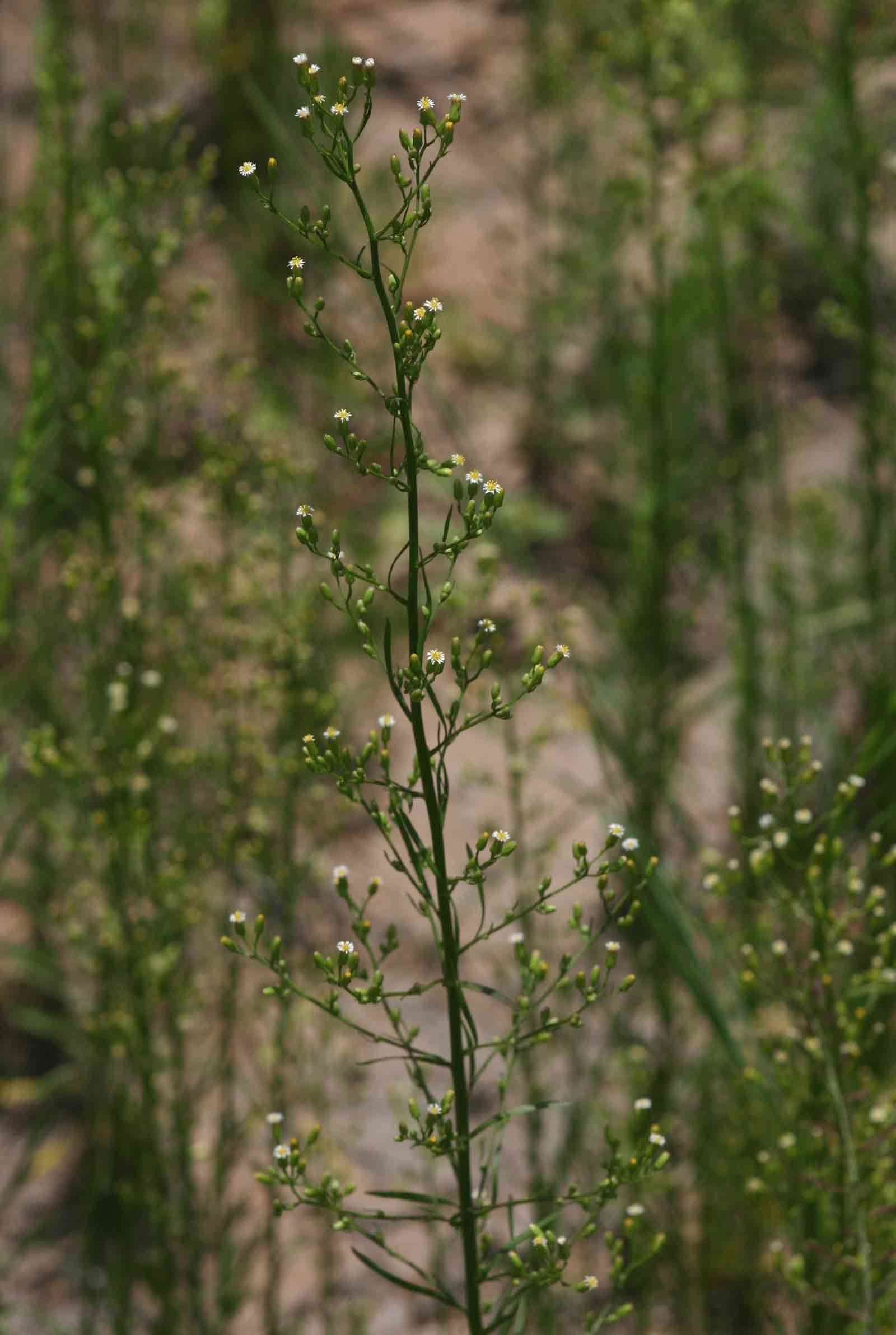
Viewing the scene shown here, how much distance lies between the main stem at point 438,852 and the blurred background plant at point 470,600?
0.45 meters

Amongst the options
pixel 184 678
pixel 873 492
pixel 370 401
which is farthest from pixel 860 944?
pixel 370 401

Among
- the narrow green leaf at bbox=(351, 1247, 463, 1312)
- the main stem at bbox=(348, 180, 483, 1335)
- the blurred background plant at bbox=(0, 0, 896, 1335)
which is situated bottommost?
the narrow green leaf at bbox=(351, 1247, 463, 1312)

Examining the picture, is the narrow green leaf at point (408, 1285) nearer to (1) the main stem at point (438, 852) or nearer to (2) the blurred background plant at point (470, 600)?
(1) the main stem at point (438, 852)

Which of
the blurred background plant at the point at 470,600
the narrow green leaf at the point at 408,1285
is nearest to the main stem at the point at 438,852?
the narrow green leaf at the point at 408,1285

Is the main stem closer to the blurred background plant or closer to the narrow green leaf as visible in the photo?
the narrow green leaf

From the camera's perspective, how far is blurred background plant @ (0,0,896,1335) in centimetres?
238

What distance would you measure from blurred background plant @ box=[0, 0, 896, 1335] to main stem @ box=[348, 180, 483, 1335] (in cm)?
45

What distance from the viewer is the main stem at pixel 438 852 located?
1.23 m

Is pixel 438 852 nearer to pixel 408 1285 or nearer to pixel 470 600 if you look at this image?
pixel 408 1285

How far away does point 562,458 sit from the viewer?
5367 mm

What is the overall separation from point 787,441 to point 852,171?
2.42 meters

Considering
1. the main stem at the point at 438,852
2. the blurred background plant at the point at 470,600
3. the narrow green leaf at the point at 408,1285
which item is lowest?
the narrow green leaf at the point at 408,1285

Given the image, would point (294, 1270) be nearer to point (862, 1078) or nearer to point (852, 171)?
point (862, 1078)

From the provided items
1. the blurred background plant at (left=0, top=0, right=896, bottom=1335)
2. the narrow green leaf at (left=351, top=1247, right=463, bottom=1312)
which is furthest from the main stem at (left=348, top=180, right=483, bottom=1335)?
the blurred background plant at (left=0, top=0, right=896, bottom=1335)
